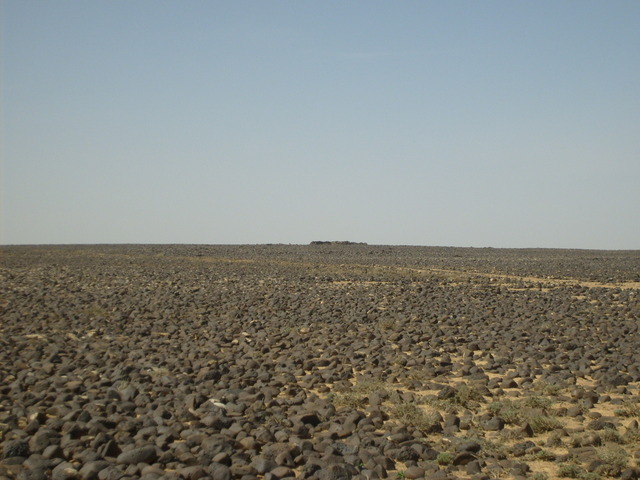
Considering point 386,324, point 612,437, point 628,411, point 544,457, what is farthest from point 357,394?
point 386,324

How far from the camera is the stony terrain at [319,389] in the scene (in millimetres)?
6676

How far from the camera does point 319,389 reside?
9938mm

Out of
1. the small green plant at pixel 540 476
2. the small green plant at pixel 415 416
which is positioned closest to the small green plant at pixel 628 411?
the small green plant at pixel 415 416

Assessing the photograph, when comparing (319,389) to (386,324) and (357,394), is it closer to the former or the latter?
(357,394)

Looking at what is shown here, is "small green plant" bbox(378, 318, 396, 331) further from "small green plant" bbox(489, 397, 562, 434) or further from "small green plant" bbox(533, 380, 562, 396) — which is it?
"small green plant" bbox(489, 397, 562, 434)

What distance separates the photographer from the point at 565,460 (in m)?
6.68

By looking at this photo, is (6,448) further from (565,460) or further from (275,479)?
(565,460)

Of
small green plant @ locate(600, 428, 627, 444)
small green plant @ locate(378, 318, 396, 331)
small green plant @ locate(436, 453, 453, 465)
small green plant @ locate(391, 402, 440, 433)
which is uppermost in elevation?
small green plant @ locate(378, 318, 396, 331)

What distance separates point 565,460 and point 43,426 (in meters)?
5.97

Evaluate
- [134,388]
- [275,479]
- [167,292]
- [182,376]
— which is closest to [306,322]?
[182,376]

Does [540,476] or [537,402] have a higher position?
[537,402]

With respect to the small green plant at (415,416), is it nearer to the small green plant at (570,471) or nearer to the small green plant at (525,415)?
the small green plant at (525,415)

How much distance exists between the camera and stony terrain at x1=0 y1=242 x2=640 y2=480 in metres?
6.68

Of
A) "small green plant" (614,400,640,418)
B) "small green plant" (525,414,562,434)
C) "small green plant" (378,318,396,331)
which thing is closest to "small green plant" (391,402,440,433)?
"small green plant" (525,414,562,434)
